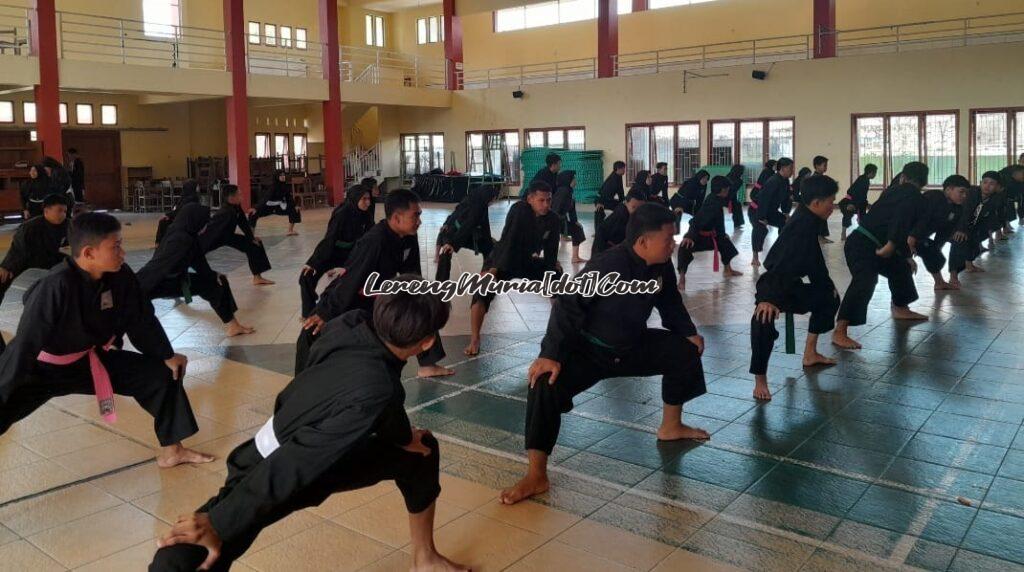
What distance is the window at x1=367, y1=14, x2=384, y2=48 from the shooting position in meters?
32.0

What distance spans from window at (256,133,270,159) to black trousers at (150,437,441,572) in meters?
26.1

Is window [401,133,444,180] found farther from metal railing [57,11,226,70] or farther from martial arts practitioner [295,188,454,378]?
martial arts practitioner [295,188,454,378]

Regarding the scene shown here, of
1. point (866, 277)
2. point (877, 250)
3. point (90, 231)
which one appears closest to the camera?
point (90, 231)

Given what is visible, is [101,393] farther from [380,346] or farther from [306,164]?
[306,164]

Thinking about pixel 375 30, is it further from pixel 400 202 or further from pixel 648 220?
pixel 648 220

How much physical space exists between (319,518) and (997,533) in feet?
9.81

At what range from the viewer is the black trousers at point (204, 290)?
7699 mm

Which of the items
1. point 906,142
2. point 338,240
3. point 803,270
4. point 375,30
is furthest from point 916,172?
point 375,30

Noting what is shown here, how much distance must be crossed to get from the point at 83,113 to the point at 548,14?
15588mm

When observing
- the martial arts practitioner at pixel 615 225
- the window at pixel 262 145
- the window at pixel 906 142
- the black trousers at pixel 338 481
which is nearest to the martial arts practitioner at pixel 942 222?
the martial arts practitioner at pixel 615 225

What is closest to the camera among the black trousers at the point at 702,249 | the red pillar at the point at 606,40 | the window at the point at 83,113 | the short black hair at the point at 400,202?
the short black hair at the point at 400,202

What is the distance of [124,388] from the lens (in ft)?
14.4

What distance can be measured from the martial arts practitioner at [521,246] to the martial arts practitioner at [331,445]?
366cm

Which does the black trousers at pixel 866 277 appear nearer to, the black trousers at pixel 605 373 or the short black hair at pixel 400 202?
the black trousers at pixel 605 373
